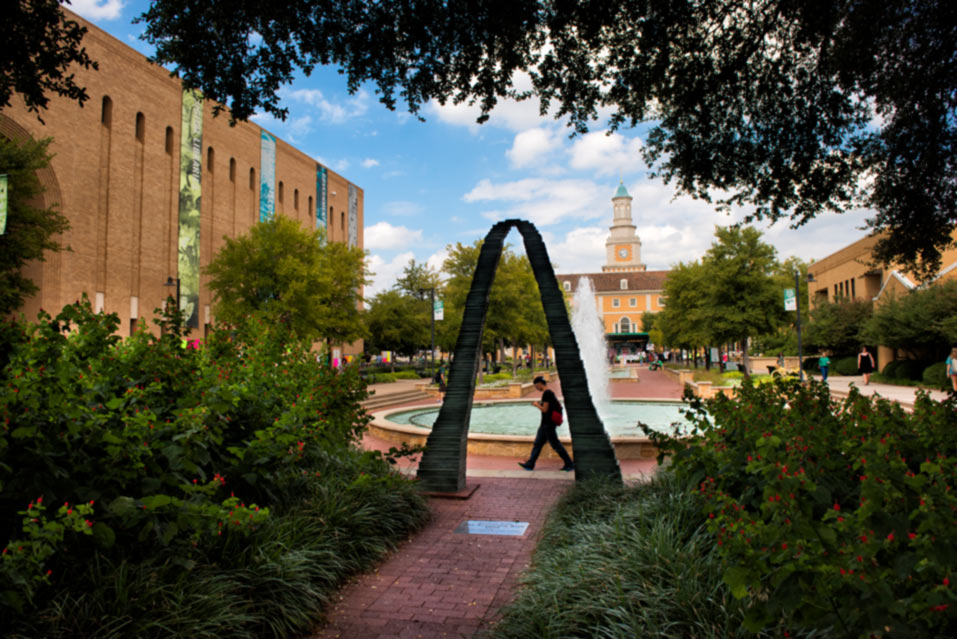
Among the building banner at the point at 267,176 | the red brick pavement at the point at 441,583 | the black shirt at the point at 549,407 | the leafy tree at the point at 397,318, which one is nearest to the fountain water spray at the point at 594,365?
the black shirt at the point at 549,407

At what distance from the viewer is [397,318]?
4744 cm

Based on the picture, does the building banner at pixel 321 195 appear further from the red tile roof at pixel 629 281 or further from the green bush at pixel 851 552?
the red tile roof at pixel 629 281

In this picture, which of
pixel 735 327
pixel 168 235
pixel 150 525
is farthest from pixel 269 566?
pixel 168 235

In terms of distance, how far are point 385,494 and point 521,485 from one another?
9.03ft

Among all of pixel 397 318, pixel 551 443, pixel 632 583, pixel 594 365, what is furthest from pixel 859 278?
pixel 632 583

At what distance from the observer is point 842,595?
8.29ft

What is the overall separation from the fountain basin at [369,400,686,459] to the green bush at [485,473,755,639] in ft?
18.2

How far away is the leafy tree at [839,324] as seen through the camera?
41.1 m

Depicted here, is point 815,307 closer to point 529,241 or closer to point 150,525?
point 529,241

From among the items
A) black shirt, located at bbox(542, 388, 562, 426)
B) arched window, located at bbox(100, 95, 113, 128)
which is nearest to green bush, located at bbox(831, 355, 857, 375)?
black shirt, located at bbox(542, 388, 562, 426)

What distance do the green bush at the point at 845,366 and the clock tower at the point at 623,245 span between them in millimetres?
93043

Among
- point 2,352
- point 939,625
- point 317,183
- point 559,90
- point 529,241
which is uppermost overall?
point 317,183

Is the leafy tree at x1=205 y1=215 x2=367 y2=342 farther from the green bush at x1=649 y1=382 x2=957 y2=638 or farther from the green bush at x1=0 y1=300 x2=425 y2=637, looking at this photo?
the green bush at x1=649 y1=382 x2=957 y2=638

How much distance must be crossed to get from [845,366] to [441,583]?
42.9 meters
